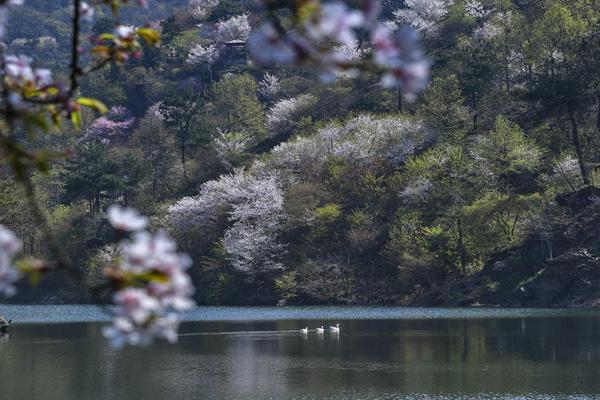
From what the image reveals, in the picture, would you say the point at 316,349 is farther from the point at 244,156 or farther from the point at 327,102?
the point at 327,102

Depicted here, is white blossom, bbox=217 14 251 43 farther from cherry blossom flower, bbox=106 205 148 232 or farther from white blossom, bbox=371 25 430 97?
cherry blossom flower, bbox=106 205 148 232

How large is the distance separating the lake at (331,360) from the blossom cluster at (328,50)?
96.1 ft

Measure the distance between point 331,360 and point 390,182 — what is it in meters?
37.5

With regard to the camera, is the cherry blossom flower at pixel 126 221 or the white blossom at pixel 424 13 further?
the white blossom at pixel 424 13

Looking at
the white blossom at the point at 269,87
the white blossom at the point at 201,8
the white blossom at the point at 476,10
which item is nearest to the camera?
the white blossom at the point at 476,10

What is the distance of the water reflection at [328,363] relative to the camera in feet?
113

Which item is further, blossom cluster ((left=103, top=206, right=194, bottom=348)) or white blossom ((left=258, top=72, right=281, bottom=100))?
white blossom ((left=258, top=72, right=281, bottom=100))

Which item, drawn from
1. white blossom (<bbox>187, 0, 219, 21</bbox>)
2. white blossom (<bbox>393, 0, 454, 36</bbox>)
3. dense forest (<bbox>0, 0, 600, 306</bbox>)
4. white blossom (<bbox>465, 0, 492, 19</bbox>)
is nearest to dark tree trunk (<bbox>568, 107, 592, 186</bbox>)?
dense forest (<bbox>0, 0, 600, 306</bbox>)

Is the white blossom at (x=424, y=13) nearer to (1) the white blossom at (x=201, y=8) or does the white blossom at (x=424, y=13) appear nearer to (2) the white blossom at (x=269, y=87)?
(2) the white blossom at (x=269, y=87)

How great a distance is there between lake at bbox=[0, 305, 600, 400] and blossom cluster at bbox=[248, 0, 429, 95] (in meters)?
29.3

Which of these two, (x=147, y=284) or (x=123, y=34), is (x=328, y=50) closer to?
(x=147, y=284)

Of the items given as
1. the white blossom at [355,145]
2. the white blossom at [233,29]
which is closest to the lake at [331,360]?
the white blossom at [355,145]

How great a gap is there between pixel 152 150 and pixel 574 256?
160 ft

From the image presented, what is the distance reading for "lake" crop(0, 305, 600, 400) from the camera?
1361 inches
